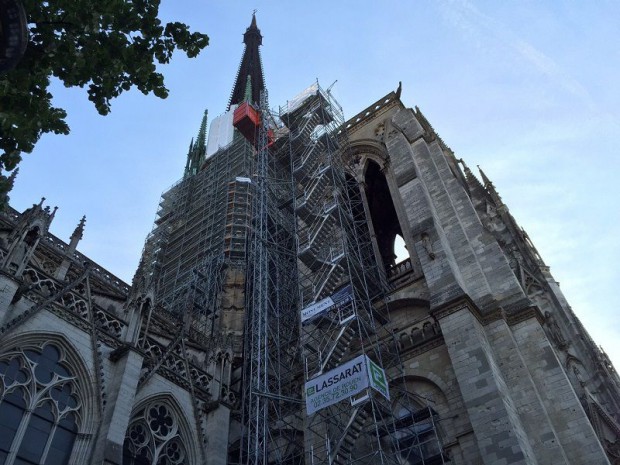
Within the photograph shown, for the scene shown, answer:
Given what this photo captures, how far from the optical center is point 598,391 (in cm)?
1791

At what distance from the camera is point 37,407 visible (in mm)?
11602

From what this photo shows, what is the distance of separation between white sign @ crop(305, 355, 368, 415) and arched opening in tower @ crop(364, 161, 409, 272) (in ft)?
36.5

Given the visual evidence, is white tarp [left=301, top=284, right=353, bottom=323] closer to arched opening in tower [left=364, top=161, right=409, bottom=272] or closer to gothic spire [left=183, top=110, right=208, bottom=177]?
arched opening in tower [left=364, top=161, right=409, bottom=272]

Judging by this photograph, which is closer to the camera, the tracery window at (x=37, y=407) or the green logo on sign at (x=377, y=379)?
the tracery window at (x=37, y=407)

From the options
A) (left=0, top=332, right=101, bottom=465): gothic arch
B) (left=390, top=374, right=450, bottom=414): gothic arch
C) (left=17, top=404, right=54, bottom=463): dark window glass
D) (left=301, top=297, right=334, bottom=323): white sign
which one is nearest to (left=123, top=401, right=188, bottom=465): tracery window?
(left=0, top=332, right=101, bottom=465): gothic arch

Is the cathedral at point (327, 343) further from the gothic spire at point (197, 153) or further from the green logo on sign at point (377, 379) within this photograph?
the gothic spire at point (197, 153)

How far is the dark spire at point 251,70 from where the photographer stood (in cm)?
4673

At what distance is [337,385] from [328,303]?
9.36ft

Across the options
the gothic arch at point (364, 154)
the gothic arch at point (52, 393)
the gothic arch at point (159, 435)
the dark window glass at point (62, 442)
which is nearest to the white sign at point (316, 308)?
the gothic arch at point (159, 435)

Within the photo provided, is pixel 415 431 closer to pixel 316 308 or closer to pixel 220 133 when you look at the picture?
pixel 316 308

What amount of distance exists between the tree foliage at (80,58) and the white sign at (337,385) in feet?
24.7

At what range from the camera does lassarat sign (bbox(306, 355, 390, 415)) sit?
12469mm

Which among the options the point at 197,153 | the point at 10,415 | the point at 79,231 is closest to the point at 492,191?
the point at 79,231

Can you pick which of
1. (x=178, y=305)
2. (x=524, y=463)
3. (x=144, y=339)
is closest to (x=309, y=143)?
(x=178, y=305)
